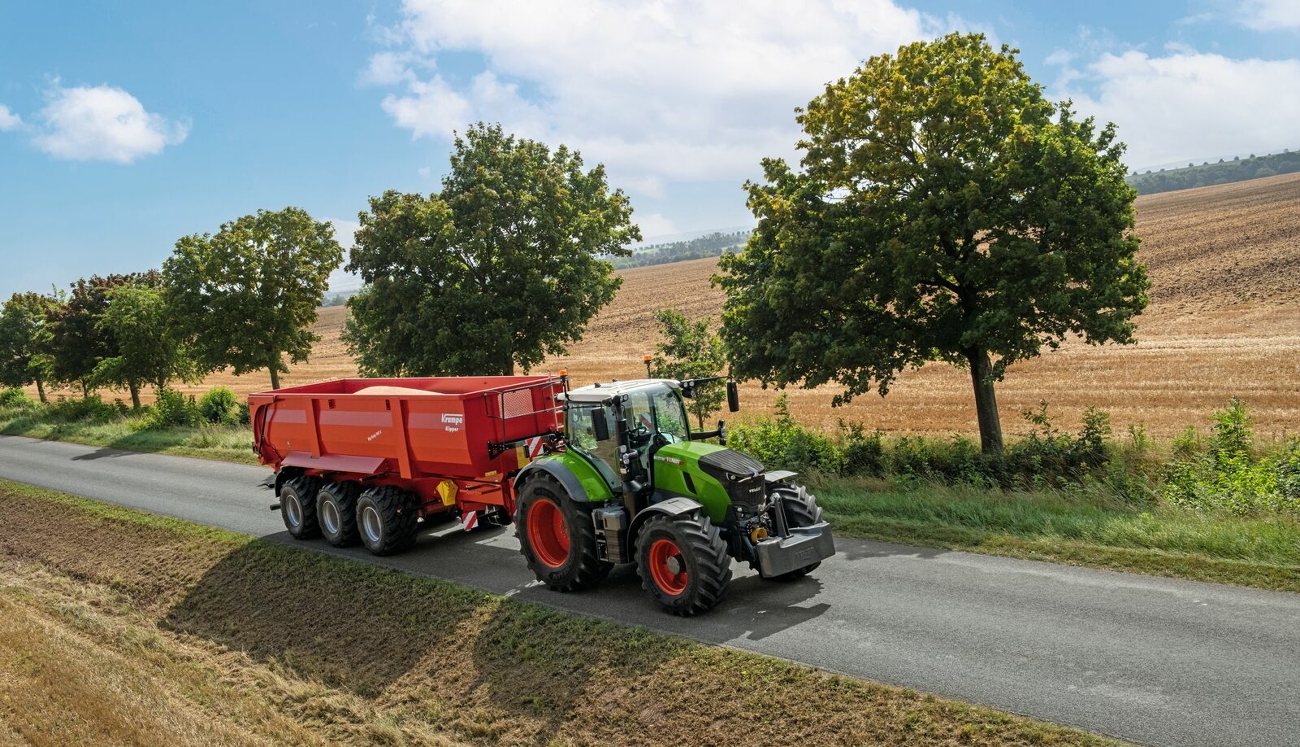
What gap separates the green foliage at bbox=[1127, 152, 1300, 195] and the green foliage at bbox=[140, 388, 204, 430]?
471 ft

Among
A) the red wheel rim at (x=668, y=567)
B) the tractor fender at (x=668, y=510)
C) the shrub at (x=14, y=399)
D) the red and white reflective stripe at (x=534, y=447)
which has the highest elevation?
the shrub at (x=14, y=399)

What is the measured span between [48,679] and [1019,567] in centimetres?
1127

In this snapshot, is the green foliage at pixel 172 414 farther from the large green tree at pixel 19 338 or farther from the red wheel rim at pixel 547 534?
the red wheel rim at pixel 547 534

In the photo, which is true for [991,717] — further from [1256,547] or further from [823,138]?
[823,138]

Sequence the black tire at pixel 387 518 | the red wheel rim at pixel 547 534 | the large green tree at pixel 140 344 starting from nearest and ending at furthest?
the red wheel rim at pixel 547 534
the black tire at pixel 387 518
the large green tree at pixel 140 344

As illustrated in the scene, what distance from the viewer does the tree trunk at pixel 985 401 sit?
17609 millimetres

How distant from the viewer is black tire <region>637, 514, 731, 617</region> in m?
9.49

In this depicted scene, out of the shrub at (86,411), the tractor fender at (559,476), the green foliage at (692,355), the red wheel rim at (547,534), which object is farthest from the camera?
the shrub at (86,411)

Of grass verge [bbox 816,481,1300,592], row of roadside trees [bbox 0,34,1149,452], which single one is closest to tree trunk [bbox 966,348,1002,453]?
row of roadside trees [bbox 0,34,1149,452]

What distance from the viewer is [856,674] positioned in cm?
808

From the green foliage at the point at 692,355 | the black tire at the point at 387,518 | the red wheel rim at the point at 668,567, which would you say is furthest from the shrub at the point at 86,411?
the red wheel rim at the point at 668,567

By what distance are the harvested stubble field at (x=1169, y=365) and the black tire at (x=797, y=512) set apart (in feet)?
38.9

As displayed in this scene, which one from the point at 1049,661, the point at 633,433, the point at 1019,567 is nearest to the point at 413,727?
the point at 633,433

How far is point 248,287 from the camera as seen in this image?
99.2ft
